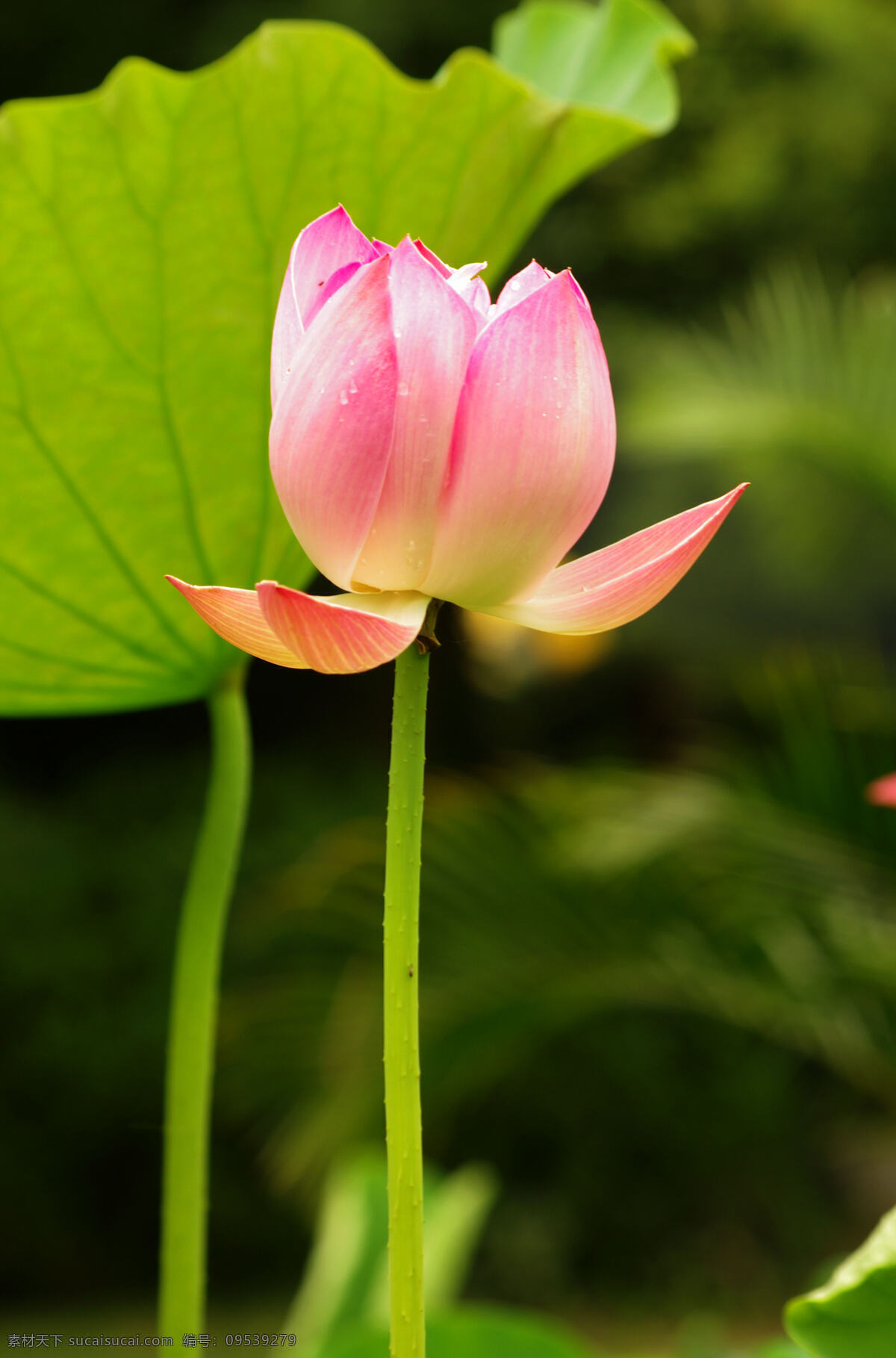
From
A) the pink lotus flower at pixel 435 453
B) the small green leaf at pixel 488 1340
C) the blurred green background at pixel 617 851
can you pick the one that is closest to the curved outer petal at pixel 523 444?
the pink lotus flower at pixel 435 453

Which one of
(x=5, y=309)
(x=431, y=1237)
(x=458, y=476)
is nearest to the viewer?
(x=458, y=476)

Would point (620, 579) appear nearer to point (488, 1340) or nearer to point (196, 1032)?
point (196, 1032)

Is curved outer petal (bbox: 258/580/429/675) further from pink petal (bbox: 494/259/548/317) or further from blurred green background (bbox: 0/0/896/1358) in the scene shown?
blurred green background (bbox: 0/0/896/1358)

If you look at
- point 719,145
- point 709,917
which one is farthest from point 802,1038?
point 719,145

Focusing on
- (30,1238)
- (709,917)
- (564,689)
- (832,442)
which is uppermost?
(832,442)

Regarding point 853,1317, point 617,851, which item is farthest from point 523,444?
point 617,851

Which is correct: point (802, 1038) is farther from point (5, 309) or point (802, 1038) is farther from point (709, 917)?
point (5, 309)

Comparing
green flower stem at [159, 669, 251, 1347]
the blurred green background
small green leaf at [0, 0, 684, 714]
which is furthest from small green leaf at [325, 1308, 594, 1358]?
the blurred green background

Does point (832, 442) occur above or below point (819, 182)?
below

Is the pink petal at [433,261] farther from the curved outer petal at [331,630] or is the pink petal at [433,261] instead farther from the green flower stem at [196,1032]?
the green flower stem at [196,1032]
